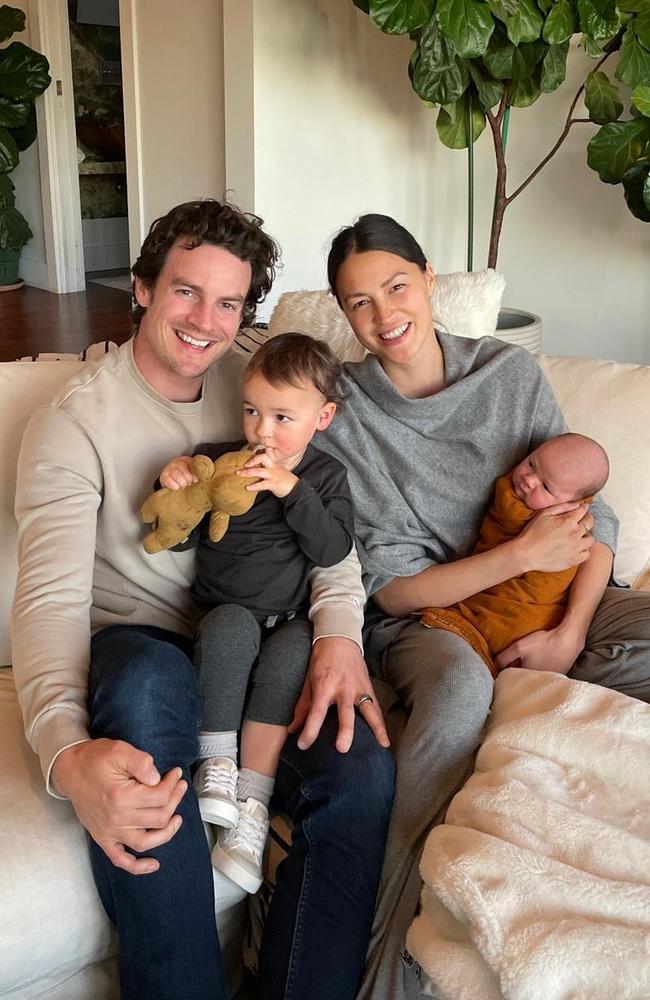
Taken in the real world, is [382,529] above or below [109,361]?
below

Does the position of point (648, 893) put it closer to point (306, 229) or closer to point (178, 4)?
point (306, 229)

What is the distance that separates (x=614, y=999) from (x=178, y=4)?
11.8ft

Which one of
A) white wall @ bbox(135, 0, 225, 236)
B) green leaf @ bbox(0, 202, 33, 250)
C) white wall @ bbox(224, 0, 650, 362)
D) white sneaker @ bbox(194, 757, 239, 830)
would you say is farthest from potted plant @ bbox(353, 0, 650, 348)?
green leaf @ bbox(0, 202, 33, 250)

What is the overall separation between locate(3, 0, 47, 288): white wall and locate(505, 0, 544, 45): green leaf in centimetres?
380

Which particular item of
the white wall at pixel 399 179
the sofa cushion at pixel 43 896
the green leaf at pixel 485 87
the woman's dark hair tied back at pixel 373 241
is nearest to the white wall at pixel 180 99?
the white wall at pixel 399 179

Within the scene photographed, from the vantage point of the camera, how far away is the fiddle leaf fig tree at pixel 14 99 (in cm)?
509

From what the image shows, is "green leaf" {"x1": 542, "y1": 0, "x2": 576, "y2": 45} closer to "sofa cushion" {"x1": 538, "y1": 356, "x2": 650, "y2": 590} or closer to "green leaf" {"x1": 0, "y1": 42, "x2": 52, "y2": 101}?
"sofa cushion" {"x1": 538, "y1": 356, "x2": 650, "y2": 590}

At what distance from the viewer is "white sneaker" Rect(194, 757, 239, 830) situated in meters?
1.24

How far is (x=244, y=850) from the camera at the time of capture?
1256 mm

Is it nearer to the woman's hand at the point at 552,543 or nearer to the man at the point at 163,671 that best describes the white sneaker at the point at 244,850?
the man at the point at 163,671

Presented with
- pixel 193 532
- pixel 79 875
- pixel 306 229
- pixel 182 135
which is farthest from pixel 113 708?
pixel 182 135

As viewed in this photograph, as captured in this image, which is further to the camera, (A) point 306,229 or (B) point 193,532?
(A) point 306,229

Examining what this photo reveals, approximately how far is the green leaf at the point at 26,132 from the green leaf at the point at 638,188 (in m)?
3.78

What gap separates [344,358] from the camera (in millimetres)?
1890
